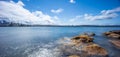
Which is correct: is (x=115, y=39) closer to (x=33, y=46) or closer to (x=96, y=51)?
(x=96, y=51)

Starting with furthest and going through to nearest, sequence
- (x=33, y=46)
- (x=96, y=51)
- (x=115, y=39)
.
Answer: (x=115, y=39), (x=33, y=46), (x=96, y=51)

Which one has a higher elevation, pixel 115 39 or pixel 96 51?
pixel 96 51

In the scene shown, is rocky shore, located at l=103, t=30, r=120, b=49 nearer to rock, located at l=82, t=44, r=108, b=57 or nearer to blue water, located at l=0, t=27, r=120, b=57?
blue water, located at l=0, t=27, r=120, b=57

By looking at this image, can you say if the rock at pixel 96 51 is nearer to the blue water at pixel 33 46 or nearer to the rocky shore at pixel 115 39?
the blue water at pixel 33 46

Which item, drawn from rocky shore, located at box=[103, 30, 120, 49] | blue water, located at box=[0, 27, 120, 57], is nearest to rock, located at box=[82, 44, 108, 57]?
blue water, located at box=[0, 27, 120, 57]

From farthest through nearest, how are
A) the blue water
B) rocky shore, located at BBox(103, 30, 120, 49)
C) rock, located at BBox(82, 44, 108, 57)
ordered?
1. rocky shore, located at BBox(103, 30, 120, 49)
2. the blue water
3. rock, located at BBox(82, 44, 108, 57)

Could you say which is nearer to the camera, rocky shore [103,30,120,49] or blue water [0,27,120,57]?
blue water [0,27,120,57]

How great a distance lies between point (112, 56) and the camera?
19.5 metres

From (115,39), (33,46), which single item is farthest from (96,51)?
(115,39)

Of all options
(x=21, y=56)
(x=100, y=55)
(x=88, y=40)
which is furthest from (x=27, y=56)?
(x=88, y=40)

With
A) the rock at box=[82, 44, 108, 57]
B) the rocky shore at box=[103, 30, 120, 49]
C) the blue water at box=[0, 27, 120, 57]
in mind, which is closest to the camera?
the rock at box=[82, 44, 108, 57]

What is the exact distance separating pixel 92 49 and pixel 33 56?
11.2 meters

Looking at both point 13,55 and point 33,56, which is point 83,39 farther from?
point 13,55

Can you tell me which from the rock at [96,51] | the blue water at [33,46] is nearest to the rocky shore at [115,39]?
the blue water at [33,46]
